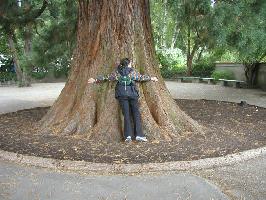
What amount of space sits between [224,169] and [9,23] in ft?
32.5

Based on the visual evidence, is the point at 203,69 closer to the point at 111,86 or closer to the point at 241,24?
the point at 241,24

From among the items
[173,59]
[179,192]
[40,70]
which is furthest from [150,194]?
[173,59]

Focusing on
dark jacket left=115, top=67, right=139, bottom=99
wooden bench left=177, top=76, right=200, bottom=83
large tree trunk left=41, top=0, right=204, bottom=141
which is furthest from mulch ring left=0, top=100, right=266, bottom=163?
wooden bench left=177, top=76, right=200, bottom=83

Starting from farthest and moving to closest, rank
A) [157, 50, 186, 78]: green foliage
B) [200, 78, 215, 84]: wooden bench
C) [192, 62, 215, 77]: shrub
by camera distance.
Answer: [157, 50, 186, 78]: green foliage < [192, 62, 215, 77]: shrub < [200, 78, 215, 84]: wooden bench

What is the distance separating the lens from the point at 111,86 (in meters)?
8.76

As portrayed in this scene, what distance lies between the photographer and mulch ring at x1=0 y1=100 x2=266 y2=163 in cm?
711

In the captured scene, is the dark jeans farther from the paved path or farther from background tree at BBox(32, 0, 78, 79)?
background tree at BBox(32, 0, 78, 79)

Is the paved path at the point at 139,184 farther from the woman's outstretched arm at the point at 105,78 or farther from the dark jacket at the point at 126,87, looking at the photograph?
the woman's outstretched arm at the point at 105,78

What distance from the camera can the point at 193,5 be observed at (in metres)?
13.7

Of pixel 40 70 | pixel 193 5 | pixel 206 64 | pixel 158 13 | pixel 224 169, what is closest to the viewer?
pixel 224 169

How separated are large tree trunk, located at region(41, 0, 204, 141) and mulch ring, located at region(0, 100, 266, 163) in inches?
14.5

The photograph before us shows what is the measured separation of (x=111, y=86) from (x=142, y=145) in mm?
1536

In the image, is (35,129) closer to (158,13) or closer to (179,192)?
(179,192)

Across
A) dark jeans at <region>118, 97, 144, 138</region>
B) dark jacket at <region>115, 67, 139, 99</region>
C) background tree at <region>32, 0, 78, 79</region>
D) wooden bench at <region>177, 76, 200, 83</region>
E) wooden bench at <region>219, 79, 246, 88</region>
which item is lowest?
wooden bench at <region>177, 76, 200, 83</region>
